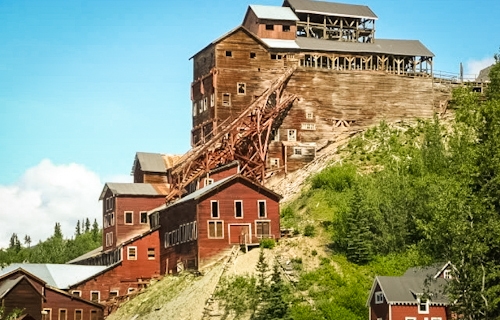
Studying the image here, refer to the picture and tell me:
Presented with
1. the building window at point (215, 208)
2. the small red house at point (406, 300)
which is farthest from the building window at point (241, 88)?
the small red house at point (406, 300)

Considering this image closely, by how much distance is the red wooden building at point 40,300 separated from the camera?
85.1 metres

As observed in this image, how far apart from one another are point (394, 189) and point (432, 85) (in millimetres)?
27882

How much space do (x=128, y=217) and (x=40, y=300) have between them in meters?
15.2

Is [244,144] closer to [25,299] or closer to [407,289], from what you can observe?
[25,299]

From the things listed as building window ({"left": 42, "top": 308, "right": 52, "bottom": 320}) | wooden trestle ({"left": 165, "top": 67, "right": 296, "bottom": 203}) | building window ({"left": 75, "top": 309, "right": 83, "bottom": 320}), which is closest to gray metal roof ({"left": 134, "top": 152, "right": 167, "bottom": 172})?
wooden trestle ({"left": 165, "top": 67, "right": 296, "bottom": 203})

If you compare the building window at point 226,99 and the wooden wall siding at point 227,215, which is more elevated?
the building window at point 226,99

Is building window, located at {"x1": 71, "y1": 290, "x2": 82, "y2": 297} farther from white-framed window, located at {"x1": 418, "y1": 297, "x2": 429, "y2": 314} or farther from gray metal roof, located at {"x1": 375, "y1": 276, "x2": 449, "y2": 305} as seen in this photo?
white-framed window, located at {"x1": 418, "y1": 297, "x2": 429, "y2": 314}

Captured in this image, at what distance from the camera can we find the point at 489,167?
62.4 meters

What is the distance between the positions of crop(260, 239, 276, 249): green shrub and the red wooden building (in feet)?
54.7

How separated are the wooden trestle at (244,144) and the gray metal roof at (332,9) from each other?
9.90 m

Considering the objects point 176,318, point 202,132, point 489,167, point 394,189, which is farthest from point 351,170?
point 489,167

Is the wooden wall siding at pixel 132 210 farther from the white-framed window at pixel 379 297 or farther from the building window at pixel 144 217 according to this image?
the white-framed window at pixel 379 297

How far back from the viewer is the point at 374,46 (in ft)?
357

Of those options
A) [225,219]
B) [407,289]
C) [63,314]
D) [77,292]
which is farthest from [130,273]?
[407,289]
